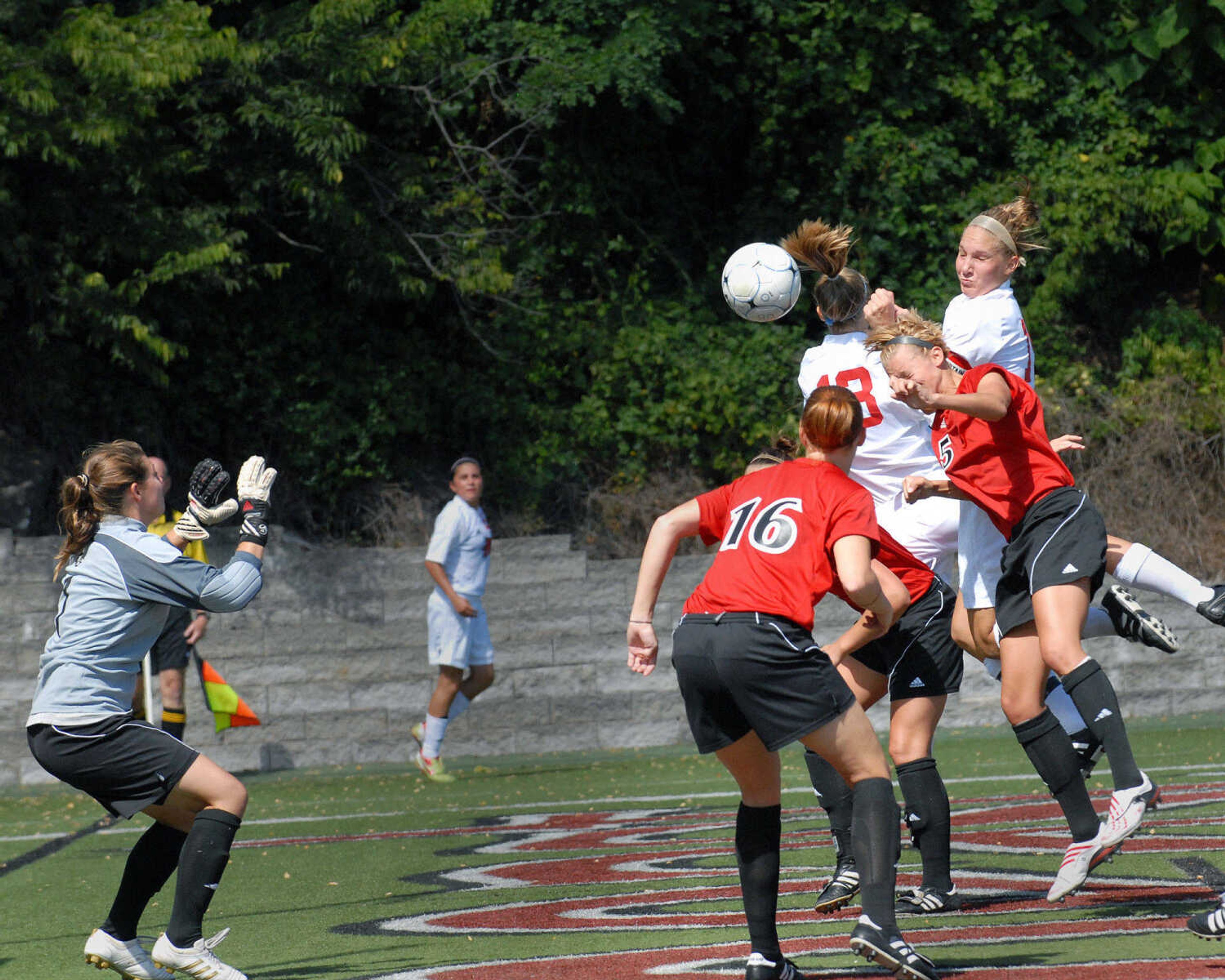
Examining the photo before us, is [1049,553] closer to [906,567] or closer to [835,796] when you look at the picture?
[906,567]

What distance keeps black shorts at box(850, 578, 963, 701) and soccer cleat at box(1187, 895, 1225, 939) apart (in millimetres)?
1595

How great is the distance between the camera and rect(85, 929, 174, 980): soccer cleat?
4832mm

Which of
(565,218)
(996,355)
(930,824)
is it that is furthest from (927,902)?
(565,218)

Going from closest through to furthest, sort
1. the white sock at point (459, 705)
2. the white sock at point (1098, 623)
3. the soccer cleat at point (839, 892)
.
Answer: the soccer cleat at point (839, 892)
the white sock at point (1098, 623)
the white sock at point (459, 705)

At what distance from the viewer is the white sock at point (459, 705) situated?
11945 mm

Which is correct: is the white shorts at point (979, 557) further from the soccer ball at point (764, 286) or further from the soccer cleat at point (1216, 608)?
the soccer ball at point (764, 286)

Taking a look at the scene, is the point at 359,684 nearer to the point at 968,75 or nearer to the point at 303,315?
the point at 303,315

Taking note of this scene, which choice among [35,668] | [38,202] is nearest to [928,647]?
[35,668]

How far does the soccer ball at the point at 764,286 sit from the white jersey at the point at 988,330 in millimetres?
949

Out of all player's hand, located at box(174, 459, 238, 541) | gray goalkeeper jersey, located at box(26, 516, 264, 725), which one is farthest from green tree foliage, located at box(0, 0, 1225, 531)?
gray goalkeeper jersey, located at box(26, 516, 264, 725)

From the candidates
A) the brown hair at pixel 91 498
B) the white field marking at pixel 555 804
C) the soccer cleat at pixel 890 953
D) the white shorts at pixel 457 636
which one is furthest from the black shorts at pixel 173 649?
the soccer cleat at pixel 890 953

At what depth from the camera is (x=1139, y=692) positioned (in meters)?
12.7

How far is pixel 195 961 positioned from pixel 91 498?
1489 millimetres

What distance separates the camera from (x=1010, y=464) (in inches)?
207
